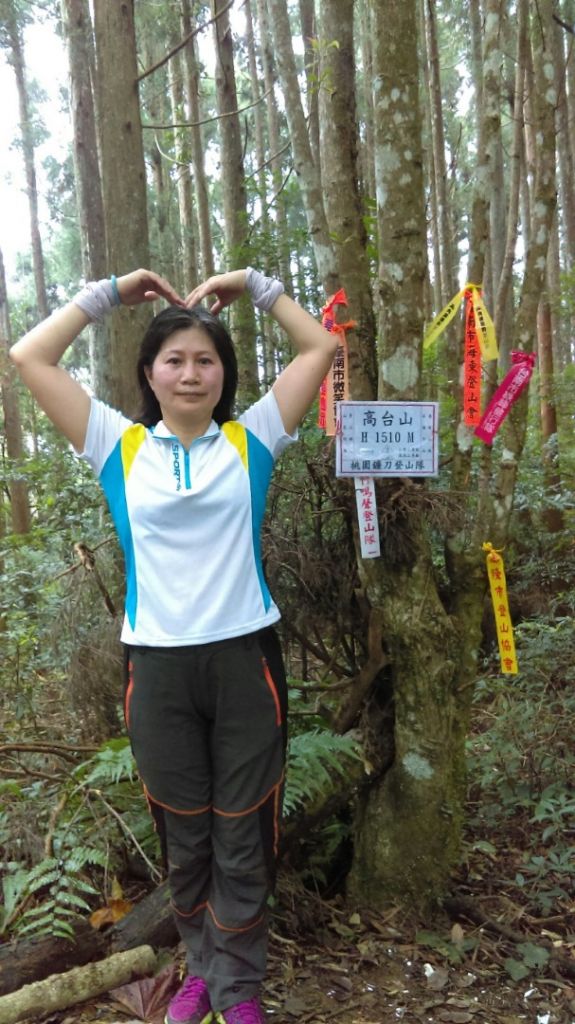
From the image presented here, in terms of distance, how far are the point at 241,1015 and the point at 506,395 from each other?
7.67 feet

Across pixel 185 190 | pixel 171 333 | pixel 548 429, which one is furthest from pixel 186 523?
pixel 185 190

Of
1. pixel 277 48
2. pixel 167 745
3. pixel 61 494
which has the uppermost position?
pixel 277 48

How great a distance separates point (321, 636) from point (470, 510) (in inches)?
34.6

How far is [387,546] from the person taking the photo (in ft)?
9.92

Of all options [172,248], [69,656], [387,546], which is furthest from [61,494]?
[172,248]

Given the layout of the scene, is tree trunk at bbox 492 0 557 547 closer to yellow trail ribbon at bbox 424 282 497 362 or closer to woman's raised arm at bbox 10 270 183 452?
yellow trail ribbon at bbox 424 282 497 362

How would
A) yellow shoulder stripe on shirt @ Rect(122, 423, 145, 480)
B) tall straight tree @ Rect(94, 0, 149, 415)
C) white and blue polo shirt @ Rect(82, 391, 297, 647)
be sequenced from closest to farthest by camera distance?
white and blue polo shirt @ Rect(82, 391, 297, 647) < yellow shoulder stripe on shirt @ Rect(122, 423, 145, 480) < tall straight tree @ Rect(94, 0, 149, 415)

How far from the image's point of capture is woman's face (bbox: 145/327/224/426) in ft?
7.20

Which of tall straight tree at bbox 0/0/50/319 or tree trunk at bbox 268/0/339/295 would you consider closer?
tree trunk at bbox 268/0/339/295

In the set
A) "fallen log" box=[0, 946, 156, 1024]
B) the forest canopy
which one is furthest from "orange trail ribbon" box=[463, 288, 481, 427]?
"fallen log" box=[0, 946, 156, 1024]

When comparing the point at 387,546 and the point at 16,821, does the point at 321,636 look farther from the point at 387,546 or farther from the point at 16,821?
the point at 16,821

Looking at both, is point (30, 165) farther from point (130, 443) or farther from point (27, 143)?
point (130, 443)

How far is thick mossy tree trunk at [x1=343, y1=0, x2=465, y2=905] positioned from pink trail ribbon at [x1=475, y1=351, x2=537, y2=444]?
32cm

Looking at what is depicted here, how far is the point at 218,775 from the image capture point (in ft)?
7.24
